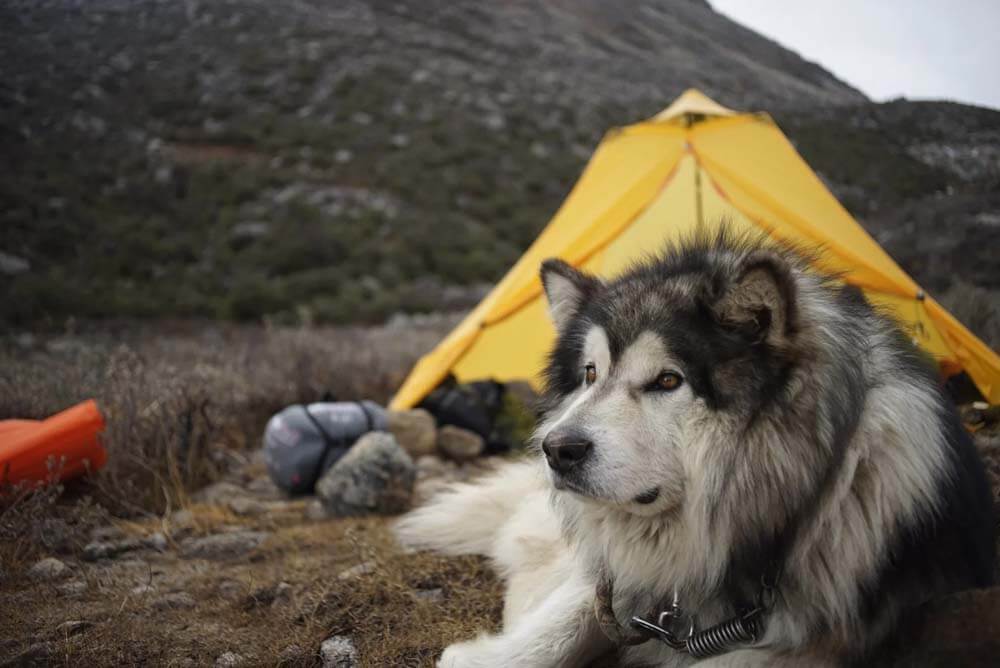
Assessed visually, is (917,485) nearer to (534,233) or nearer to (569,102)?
(534,233)

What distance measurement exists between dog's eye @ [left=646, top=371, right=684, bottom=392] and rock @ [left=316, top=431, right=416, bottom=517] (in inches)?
96.2

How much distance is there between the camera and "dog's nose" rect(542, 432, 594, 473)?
1850 millimetres

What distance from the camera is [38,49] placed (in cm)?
836

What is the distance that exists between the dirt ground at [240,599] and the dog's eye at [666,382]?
1261 mm

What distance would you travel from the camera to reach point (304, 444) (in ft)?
14.5

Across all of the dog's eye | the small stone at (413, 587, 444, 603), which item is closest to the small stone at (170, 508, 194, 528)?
the small stone at (413, 587, 444, 603)

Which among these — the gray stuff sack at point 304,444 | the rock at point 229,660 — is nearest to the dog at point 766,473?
the rock at point 229,660

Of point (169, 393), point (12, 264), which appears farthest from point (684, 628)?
point (12, 264)

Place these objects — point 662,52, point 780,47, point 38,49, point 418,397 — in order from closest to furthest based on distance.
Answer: point 418,397, point 38,49, point 780,47, point 662,52

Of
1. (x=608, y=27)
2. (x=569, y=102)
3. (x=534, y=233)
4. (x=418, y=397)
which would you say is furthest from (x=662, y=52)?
(x=418, y=397)

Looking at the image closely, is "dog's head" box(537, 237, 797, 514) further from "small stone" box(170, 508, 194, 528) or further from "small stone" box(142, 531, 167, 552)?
"small stone" box(170, 508, 194, 528)

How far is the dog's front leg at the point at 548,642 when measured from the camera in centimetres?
211

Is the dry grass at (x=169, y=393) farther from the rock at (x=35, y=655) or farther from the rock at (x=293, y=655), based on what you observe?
the rock at (x=293, y=655)

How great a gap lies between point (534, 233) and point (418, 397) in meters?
12.0
